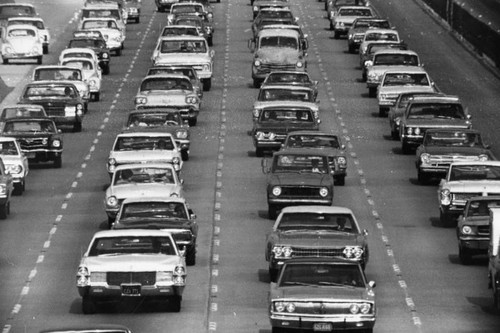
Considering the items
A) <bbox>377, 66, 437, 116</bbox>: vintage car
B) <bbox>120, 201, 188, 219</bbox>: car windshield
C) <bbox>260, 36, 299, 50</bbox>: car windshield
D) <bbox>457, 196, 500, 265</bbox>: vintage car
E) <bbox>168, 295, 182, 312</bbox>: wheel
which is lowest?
<bbox>260, 36, 299, 50</bbox>: car windshield

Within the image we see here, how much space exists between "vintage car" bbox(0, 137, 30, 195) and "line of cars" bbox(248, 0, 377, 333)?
6.11m

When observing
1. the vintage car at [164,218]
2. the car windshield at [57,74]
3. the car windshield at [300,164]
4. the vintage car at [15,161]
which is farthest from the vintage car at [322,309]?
the car windshield at [57,74]

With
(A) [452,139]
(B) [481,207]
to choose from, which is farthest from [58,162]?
(B) [481,207]

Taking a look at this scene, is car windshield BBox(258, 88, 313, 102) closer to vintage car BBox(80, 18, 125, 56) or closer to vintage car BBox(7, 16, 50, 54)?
vintage car BBox(80, 18, 125, 56)

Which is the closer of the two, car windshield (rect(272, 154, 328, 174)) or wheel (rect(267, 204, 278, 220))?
wheel (rect(267, 204, 278, 220))

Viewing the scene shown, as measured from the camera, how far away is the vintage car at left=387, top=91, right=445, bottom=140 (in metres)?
56.4

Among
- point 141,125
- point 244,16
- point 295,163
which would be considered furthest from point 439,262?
point 244,16

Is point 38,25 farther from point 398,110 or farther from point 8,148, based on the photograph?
point 8,148

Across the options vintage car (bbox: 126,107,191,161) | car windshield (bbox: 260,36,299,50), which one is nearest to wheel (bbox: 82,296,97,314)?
vintage car (bbox: 126,107,191,161)

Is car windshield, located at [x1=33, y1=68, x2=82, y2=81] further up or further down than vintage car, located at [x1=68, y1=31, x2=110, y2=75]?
further up

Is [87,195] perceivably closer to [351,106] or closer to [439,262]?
[439,262]

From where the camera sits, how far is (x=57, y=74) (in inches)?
2493

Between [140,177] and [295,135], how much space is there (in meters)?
8.02

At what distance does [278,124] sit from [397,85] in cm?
1002
